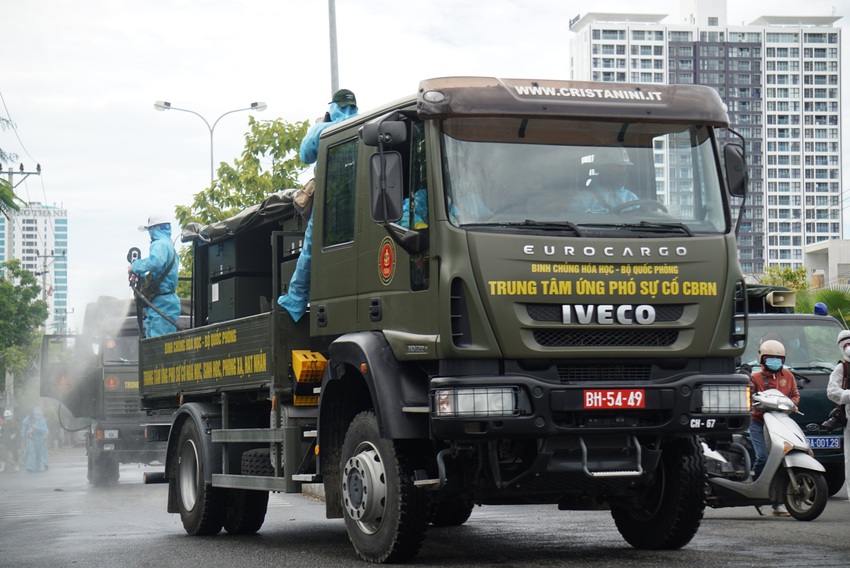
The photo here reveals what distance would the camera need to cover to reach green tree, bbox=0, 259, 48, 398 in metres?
52.3

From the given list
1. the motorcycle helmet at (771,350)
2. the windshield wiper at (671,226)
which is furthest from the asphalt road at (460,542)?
the windshield wiper at (671,226)

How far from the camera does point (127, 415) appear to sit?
24.2m

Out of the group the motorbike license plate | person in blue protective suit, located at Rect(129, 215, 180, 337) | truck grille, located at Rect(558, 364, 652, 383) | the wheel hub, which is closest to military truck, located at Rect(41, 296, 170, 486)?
person in blue protective suit, located at Rect(129, 215, 180, 337)

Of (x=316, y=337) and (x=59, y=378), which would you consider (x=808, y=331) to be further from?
(x=59, y=378)

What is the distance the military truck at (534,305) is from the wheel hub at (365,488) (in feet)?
0.05

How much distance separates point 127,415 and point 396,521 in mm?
16504

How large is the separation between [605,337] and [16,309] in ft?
158

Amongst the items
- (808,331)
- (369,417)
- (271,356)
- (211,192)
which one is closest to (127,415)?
(211,192)

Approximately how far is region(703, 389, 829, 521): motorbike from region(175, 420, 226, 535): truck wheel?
162 inches

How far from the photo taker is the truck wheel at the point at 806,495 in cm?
1186

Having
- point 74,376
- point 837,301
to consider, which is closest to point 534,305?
point 837,301

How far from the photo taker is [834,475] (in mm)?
15234

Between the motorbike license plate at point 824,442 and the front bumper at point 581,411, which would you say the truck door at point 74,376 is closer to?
the motorbike license plate at point 824,442

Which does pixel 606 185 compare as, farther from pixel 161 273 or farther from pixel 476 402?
pixel 161 273
